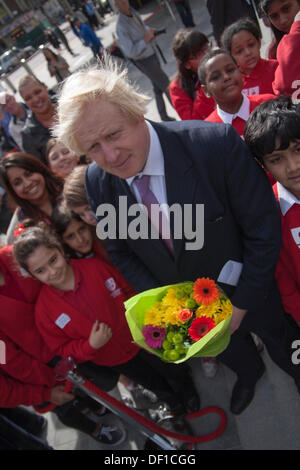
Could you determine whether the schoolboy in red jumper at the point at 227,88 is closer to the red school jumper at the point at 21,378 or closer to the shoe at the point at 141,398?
the red school jumper at the point at 21,378

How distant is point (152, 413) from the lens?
244 centimetres

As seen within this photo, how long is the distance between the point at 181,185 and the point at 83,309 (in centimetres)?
108

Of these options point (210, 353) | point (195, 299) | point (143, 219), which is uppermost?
point (143, 219)

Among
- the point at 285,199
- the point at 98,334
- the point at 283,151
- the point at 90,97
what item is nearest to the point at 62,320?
the point at 98,334

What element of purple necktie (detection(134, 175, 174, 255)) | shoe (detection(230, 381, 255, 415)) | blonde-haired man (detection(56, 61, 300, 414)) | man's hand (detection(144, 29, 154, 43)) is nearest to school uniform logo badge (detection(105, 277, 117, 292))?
blonde-haired man (detection(56, 61, 300, 414))

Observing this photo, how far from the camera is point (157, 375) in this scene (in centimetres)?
233

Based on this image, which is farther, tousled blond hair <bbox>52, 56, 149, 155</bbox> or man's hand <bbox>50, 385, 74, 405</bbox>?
man's hand <bbox>50, 385, 74, 405</bbox>

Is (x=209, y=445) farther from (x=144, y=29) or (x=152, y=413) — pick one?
(x=144, y=29)

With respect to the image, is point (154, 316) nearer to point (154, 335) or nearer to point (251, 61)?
point (154, 335)

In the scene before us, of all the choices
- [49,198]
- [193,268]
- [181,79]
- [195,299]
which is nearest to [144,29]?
[181,79]

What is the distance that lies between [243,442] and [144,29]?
5077mm

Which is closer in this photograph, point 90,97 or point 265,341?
point 90,97

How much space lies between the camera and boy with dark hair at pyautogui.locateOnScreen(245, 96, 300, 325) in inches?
52.8

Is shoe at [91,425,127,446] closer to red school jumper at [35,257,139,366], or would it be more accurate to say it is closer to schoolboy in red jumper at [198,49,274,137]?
red school jumper at [35,257,139,366]
